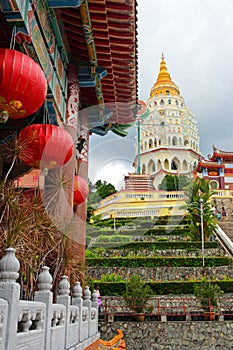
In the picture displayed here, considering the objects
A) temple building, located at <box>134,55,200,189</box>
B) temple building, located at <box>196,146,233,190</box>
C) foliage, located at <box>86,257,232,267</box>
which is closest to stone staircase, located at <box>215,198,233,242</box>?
temple building, located at <box>196,146,233,190</box>

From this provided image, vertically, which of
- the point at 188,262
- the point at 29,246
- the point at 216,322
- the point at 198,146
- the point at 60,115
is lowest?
the point at 216,322

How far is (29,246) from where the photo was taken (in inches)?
174

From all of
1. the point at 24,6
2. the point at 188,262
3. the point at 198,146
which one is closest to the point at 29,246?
the point at 24,6

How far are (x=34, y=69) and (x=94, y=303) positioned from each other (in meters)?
4.67

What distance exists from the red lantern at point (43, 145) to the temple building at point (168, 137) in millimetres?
41857

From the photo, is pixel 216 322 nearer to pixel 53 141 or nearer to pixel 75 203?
pixel 75 203

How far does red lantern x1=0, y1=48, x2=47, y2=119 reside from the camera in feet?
14.3

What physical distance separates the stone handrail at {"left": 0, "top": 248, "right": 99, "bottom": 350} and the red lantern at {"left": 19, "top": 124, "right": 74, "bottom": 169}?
1.80 meters

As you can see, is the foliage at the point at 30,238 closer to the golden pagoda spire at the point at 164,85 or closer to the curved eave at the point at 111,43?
the curved eave at the point at 111,43

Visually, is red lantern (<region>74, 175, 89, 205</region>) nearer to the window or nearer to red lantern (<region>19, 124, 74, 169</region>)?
red lantern (<region>19, 124, 74, 169</region>)

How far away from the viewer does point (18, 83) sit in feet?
14.5

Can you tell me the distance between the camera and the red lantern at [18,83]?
437 cm

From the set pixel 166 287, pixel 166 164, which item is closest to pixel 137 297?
pixel 166 287

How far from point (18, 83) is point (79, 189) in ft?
12.6
